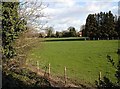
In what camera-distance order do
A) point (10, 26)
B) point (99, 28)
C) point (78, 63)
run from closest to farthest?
point (10, 26)
point (78, 63)
point (99, 28)

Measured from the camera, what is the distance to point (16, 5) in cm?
1141

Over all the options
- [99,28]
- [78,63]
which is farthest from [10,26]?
[99,28]

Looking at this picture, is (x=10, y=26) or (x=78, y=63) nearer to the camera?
(x=10, y=26)

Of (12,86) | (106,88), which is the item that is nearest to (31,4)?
(12,86)

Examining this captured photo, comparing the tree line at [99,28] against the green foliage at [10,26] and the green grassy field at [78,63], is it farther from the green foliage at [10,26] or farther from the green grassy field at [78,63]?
the green foliage at [10,26]

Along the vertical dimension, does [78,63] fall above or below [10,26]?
below

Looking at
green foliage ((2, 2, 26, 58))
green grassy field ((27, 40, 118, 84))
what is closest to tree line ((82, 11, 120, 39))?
green grassy field ((27, 40, 118, 84))

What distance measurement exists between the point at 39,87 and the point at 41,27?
10.4ft

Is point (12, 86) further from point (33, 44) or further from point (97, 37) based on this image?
point (97, 37)

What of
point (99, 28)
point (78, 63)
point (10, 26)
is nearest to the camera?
point (10, 26)

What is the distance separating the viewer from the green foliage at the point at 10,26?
1088 centimetres

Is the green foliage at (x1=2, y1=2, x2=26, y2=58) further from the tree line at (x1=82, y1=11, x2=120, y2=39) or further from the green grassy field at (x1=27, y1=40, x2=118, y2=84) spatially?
the tree line at (x1=82, y1=11, x2=120, y2=39)

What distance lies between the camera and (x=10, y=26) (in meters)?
11.0

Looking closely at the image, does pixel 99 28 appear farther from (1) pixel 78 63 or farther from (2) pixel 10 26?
(2) pixel 10 26
